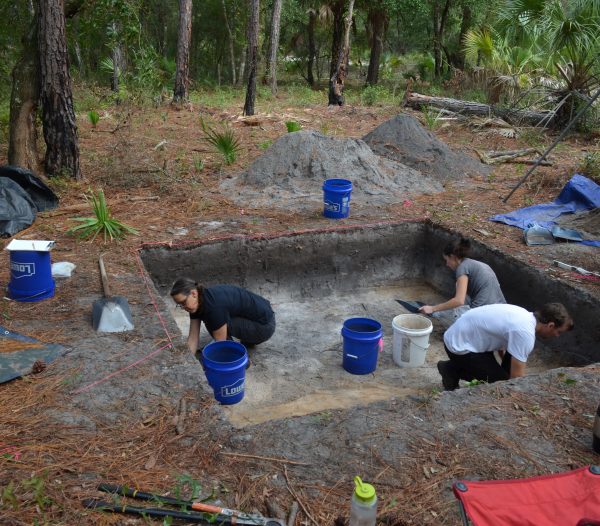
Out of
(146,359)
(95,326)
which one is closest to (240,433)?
(146,359)

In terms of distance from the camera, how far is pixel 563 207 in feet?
24.6

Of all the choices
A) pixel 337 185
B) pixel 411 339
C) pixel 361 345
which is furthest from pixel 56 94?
pixel 411 339

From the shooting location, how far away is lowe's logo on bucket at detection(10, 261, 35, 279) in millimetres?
4660

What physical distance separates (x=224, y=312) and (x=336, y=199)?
10.0ft

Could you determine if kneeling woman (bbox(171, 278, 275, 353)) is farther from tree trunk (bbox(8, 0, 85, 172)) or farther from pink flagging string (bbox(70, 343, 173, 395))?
tree trunk (bbox(8, 0, 85, 172))

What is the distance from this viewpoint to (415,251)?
7539 mm

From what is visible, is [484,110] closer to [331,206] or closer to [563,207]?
[563,207]

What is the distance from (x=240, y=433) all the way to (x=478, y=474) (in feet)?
4.45

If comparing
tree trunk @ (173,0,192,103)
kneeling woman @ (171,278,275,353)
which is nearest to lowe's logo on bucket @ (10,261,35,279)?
kneeling woman @ (171,278,275,353)

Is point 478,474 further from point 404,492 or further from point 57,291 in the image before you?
point 57,291

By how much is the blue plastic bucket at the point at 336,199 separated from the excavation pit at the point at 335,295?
0.40 metres

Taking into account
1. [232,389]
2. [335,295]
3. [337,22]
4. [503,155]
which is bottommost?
[335,295]

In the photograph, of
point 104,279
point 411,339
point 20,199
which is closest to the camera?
point 104,279

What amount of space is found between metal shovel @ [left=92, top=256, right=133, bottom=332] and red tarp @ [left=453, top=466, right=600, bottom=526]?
299 cm
